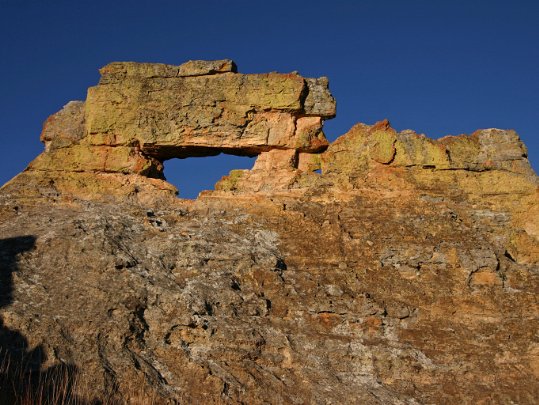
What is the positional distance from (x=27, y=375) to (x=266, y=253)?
6343 millimetres

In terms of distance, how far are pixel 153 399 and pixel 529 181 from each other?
38.9 ft

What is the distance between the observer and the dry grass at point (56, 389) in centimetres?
1146

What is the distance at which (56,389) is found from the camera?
11.9 metres

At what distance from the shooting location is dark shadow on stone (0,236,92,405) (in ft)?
37.3

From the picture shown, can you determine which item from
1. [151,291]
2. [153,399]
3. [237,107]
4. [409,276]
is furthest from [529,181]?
[153,399]

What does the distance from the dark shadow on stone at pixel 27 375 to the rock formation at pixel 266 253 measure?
Result: 67 millimetres

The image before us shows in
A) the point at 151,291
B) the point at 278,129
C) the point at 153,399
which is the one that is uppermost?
the point at 278,129

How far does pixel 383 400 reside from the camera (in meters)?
13.2

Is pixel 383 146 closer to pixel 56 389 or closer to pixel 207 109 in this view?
pixel 207 109

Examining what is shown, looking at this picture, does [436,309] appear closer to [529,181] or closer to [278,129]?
[529,181]

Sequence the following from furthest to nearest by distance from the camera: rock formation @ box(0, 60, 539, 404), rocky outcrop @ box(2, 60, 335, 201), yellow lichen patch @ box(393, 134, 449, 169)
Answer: rocky outcrop @ box(2, 60, 335, 201) → yellow lichen patch @ box(393, 134, 449, 169) → rock formation @ box(0, 60, 539, 404)

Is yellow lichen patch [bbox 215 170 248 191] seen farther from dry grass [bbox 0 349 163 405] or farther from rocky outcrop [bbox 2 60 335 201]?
dry grass [bbox 0 349 163 405]

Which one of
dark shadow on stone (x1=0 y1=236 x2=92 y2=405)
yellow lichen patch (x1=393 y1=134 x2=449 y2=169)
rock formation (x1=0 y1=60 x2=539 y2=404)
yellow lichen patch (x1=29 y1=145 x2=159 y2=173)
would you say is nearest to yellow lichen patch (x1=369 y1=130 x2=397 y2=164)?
rock formation (x1=0 y1=60 x2=539 y2=404)

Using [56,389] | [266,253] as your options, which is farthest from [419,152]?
[56,389]
